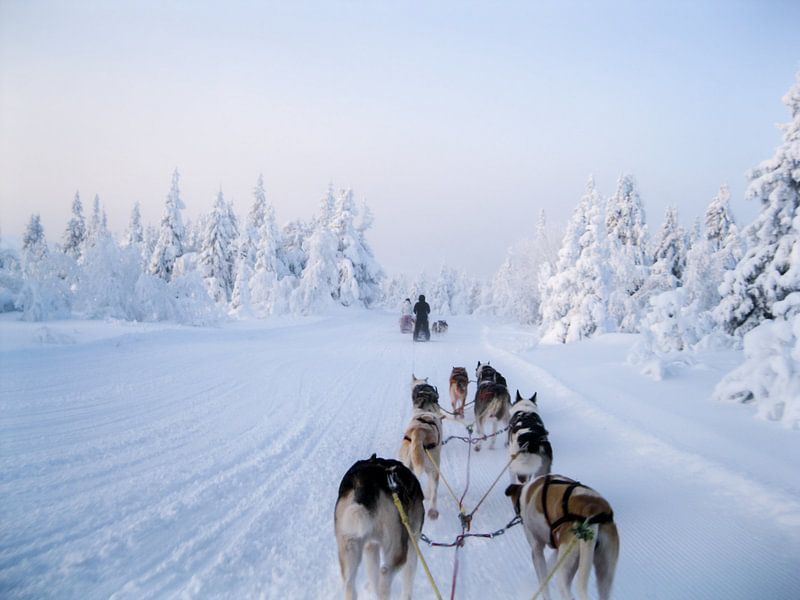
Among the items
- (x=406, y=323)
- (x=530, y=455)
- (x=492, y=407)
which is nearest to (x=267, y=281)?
(x=406, y=323)

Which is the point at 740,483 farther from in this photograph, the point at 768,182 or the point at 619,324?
the point at 619,324

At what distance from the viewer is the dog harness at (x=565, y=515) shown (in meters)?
2.74

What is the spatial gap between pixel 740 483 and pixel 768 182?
8463 mm

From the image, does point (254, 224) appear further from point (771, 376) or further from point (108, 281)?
point (771, 376)

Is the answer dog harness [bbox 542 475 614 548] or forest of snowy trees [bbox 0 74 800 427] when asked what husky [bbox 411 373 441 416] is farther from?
forest of snowy trees [bbox 0 74 800 427]

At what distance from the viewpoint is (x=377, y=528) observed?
2.81 metres

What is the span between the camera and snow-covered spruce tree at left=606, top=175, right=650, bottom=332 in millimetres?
28906

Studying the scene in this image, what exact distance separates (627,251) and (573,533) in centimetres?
3370

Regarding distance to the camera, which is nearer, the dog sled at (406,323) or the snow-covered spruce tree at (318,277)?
the dog sled at (406,323)

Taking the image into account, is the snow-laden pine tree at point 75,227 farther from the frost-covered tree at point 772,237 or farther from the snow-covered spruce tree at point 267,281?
the frost-covered tree at point 772,237

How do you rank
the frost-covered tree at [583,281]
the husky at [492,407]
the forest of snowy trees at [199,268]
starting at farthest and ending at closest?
the frost-covered tree at [583,281], the forest of snowy trees at [199,268], the husky at [492,407]

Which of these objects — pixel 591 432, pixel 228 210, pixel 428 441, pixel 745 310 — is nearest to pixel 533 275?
pixel 228 210

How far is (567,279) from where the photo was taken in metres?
26.1

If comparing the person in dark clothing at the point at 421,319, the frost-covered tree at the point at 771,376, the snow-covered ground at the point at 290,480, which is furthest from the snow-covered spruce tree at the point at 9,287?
the frost-covered tree at the point at 771,376
